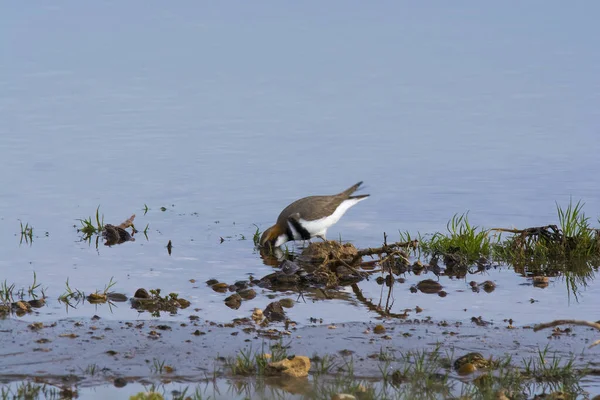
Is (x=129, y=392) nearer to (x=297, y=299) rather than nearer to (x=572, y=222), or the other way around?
(x=297, y=299)

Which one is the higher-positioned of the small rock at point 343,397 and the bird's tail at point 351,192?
the bird's tail at point 351,192

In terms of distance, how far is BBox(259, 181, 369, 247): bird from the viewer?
13047 millimetres

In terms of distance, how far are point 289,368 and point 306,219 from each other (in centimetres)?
515

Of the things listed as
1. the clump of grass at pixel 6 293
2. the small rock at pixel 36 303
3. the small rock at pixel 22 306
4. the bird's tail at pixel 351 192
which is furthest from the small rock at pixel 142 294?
the bird's tail at pixel 351 192

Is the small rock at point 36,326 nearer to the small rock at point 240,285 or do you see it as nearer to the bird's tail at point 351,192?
the small rock at point 240,285

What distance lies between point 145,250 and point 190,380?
4.78 metres

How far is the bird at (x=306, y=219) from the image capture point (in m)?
13.0

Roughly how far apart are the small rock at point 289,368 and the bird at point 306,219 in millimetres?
4854

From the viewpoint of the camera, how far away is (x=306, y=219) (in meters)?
13.2

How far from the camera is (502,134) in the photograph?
60.4 feet

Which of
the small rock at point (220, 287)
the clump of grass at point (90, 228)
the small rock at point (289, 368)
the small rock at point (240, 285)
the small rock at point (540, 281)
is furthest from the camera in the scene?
the clump of grass at point (90, 228)

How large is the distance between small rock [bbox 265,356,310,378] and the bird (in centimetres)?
485

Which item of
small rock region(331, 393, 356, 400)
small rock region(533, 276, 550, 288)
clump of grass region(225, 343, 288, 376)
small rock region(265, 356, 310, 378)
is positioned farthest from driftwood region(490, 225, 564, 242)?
small rock region(331, 393, 356, 400)

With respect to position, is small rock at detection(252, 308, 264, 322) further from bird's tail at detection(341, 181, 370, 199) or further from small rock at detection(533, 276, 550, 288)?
bird's tail at detection(341, 181, 370, 199)
